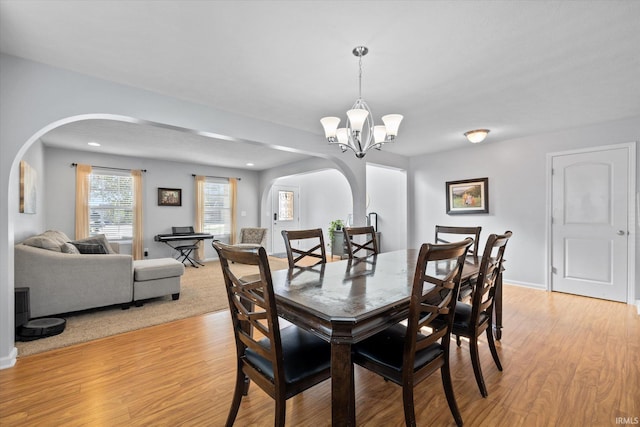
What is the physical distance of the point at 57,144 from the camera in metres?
4.96

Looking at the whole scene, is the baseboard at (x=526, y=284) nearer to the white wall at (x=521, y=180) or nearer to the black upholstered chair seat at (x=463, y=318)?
the white wall at (x=521, y=180)

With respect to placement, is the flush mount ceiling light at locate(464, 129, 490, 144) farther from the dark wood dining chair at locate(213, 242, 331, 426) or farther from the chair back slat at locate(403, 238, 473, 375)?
the dark wood dining chair at locate(213, 242, 331, 426)

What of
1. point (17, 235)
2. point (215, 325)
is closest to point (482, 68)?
point (215, 325)

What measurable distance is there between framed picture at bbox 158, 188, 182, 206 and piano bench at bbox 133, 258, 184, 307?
291cm

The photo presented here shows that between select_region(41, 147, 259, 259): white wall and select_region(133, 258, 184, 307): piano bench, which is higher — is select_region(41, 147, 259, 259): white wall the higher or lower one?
the higher one

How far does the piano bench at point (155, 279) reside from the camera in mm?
3545

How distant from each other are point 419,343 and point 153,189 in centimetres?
653

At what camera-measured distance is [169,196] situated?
6496 mm

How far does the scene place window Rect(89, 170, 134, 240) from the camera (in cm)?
567

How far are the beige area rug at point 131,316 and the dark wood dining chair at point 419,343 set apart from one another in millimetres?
2525

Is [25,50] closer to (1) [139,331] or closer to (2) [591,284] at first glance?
(1) [139,331]

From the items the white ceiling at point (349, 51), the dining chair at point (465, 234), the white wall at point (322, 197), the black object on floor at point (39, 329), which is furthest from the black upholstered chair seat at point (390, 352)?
the white wall at point (322, 197)

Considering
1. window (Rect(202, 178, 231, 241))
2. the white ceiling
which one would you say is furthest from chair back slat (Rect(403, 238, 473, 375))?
window (Rect(202, 178, 231, 241))

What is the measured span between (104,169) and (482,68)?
21.5 feet
